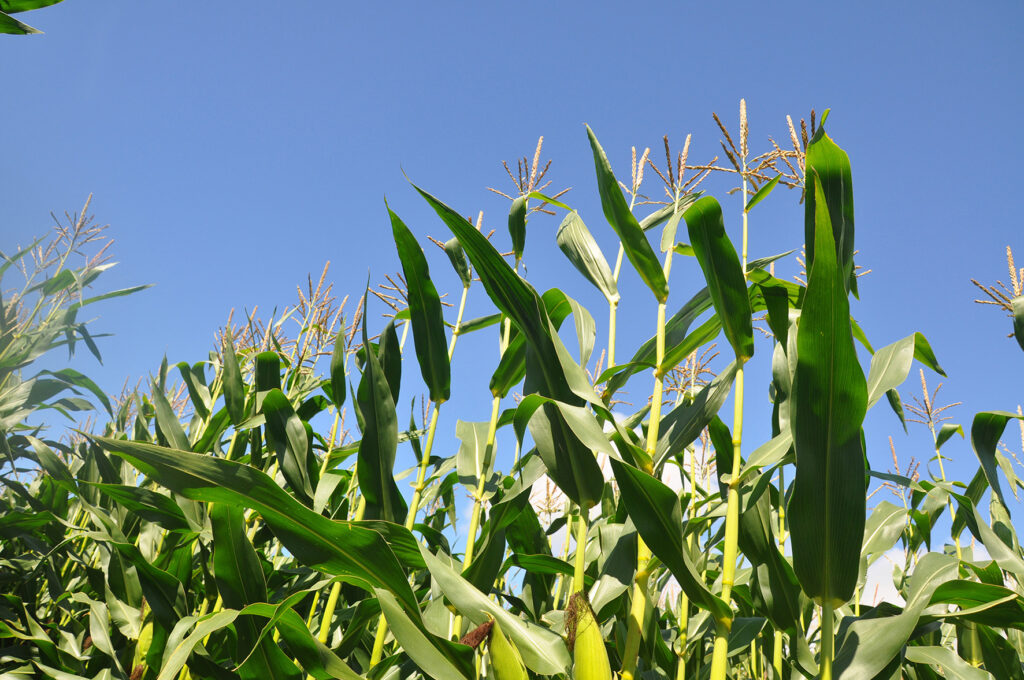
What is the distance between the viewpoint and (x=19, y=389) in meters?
1.21

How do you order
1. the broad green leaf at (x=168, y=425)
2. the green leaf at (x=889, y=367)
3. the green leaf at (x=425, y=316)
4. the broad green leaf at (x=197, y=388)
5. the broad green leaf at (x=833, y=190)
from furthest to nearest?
the broad green leaf at (x=197, y=388) → the broad green leaf at (x=168, y=425) → the green leaf at (x=425, y=316) → the green leaf at (x=889, y=367) → the broad green leaf at (x=833, y=190)

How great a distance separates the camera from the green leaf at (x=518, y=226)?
1.52m

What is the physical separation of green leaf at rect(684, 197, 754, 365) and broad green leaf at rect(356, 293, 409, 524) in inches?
26.7

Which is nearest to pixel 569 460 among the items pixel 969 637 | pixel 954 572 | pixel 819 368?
pixel 819 368

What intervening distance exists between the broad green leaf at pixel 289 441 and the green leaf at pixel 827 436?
1.03 m

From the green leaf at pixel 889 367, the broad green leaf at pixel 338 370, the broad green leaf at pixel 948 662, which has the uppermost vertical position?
the broad green leaf at pixel 338 370

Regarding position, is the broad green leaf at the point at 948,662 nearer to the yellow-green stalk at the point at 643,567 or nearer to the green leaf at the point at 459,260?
the yellow-green stalk at the point at 643,567

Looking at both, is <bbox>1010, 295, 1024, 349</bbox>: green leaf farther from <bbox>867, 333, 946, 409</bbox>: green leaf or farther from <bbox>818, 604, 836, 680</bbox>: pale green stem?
<bbox>818, 604, 836, 680</bbox>: pale green stem

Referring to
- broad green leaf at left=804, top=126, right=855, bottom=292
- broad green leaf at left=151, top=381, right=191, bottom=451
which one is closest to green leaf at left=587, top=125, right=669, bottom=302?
broad green leaf at left=804, top=126, right=855, bottom=292

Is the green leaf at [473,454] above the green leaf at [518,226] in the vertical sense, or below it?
below

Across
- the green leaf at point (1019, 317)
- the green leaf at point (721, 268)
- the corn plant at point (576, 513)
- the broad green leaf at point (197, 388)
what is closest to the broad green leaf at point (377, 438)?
the corn plant at point (576, 513)

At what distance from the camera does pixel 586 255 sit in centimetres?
140

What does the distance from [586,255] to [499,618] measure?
2.70 ft

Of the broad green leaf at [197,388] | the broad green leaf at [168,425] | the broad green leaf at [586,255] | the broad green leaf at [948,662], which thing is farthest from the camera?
the broad green leaf at [197,388]
